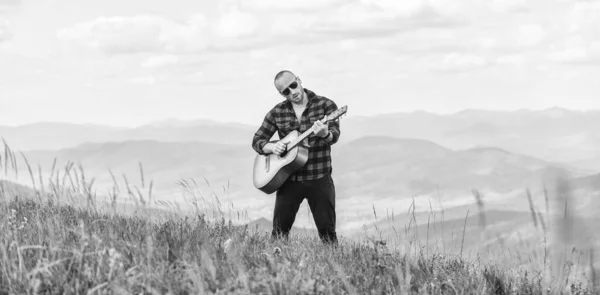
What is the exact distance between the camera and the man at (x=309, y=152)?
25.1 ft

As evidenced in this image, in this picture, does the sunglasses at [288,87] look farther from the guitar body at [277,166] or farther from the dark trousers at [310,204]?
the dark trousers at [310,204]

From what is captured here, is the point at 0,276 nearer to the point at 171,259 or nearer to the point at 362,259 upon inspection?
the point at 171,259

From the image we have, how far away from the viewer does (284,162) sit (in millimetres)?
7785

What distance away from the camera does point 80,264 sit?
167 inches

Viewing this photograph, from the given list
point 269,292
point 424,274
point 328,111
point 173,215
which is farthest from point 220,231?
point 269,292

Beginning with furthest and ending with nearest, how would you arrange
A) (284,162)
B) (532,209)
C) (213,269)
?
1. (284,162)
2. (532,209)
3. (213,269)

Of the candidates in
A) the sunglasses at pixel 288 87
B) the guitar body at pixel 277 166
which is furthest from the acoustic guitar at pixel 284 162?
the sunglasses at pixel 288 87

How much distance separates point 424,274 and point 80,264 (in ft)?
7.91

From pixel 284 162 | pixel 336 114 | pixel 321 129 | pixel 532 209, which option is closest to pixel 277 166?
pixel 284 162

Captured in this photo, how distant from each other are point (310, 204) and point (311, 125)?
0.83 metres

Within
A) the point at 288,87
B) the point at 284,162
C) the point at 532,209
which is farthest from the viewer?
the point at 284,162

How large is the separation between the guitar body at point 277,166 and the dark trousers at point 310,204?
11 centimetres

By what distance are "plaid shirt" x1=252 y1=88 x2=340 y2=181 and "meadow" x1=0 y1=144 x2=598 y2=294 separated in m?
0.74

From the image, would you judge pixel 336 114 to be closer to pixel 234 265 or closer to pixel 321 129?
pixel 321 129
